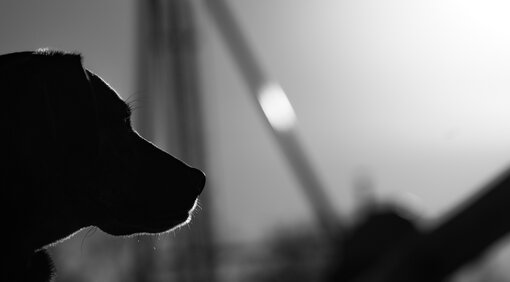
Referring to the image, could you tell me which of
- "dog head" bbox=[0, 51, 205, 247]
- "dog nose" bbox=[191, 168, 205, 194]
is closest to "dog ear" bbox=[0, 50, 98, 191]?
"dog head" bbox=[0, 51, 205, 247]

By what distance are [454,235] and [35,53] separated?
6.40ft

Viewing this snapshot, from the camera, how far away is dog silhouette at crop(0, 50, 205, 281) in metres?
3.79

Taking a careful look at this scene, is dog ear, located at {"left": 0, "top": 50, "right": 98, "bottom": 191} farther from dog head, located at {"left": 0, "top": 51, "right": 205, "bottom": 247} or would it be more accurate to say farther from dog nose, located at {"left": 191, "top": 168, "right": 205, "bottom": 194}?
dog nose, located at {"left": 191, "top": 168, "right": 205, "bottom": 194}

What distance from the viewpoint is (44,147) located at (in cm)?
386

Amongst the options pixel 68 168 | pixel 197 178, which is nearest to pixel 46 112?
pixel 68 168

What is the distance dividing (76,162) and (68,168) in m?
0.06

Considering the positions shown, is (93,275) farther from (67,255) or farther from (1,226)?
(1,226)

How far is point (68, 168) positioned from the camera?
402cm

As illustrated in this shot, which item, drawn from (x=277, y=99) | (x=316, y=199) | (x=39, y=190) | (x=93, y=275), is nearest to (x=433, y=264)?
(x=39, y=190)

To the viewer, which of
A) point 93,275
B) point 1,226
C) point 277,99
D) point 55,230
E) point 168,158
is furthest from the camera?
point 93,275

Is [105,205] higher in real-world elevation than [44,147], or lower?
lower

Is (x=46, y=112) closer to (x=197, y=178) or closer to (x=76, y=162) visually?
(x=76, y=162)

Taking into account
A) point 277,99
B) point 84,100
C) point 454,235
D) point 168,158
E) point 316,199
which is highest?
point 84,100

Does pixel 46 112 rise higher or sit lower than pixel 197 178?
higher
